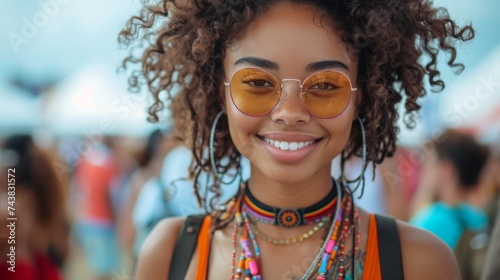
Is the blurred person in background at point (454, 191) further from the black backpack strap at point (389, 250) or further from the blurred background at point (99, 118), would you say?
Result: the black backpack strap at point (389, 250)

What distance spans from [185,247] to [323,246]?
42cm

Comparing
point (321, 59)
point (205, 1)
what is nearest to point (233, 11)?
point (205, 1)

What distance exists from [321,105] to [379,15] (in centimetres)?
32

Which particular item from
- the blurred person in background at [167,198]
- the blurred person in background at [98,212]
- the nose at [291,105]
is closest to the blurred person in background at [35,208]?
the blurred person in background at [167,198]

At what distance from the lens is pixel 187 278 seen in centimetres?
191

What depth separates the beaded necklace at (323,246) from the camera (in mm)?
1849

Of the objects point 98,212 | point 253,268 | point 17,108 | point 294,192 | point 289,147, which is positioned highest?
point 17,108

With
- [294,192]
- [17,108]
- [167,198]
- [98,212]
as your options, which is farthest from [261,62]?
[17,108]

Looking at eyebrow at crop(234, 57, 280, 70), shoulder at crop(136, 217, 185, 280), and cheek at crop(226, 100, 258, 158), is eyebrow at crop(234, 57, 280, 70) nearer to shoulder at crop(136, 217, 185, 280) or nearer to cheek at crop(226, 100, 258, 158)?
cheek at crop(226, 100, 258, 158)

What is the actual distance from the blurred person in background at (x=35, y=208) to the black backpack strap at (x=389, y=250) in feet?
5.91

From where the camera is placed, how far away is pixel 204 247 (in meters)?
1.96

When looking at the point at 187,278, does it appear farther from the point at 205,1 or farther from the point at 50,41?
the point at 50,41

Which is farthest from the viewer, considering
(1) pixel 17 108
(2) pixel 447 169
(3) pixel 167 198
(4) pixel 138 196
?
(1) pixel 17 108

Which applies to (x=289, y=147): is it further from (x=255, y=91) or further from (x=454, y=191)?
(x=454, y=191)
